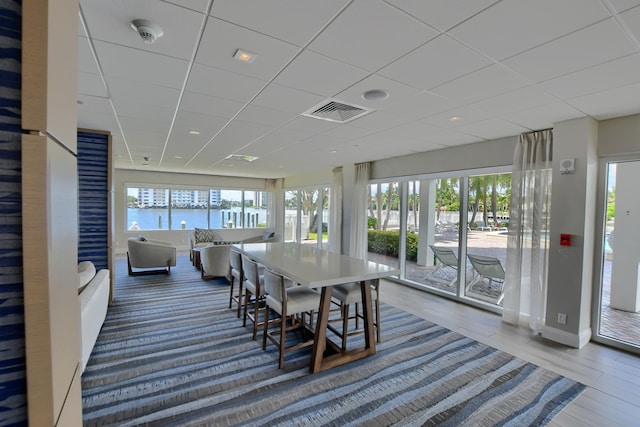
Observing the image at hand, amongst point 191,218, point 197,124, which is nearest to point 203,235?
point 191,218

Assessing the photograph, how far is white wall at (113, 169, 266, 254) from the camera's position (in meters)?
8.36

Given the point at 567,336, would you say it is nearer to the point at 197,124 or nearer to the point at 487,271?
the point at 487,271

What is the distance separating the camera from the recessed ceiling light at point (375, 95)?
95.7 inches

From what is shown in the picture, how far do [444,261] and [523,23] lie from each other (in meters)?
3.99

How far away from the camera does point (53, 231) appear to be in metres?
0.74

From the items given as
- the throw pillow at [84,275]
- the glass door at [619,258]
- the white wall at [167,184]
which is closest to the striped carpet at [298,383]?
the throw pillow at [84,275]

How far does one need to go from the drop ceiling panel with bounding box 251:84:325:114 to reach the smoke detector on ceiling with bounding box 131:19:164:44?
877 mm

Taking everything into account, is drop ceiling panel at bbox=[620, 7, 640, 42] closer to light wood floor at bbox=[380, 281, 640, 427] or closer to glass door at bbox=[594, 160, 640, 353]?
glass door at bbox=[594, 160, 640, 353]

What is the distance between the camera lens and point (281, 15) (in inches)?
58.5

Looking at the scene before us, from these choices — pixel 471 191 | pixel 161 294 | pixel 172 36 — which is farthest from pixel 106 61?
pixel 471 191

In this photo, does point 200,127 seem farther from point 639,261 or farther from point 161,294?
point 639,261

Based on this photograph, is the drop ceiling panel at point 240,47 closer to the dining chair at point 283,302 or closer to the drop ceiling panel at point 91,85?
the drop ceiling panel at point 91,85

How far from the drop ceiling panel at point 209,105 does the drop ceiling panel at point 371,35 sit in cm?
128

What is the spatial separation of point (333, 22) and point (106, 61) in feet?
5.23
